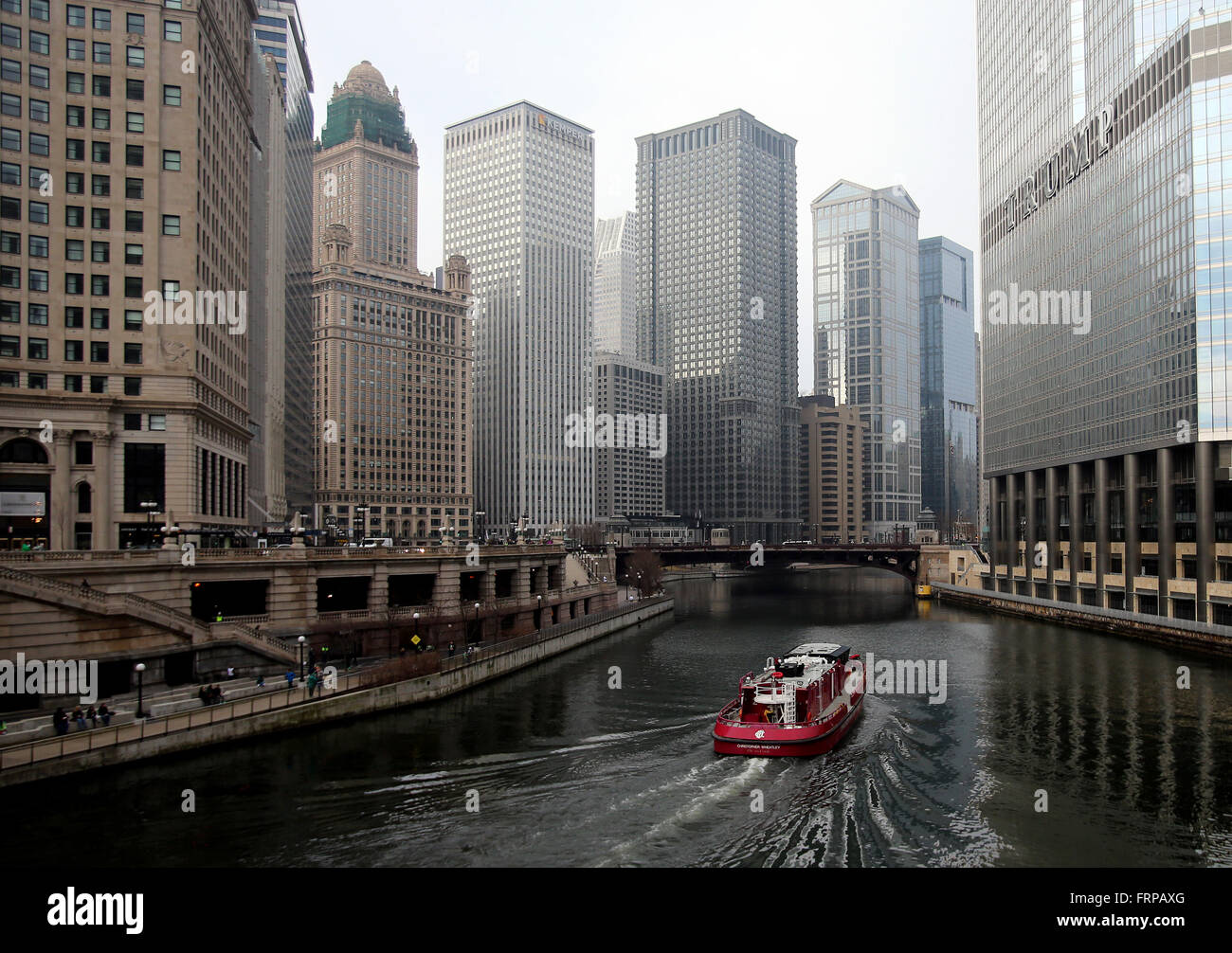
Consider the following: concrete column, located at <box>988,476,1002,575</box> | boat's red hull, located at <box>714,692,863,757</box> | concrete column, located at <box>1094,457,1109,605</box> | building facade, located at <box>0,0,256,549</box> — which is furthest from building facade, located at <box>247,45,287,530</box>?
concrete column, located at <box>988,476,1002,575</box>

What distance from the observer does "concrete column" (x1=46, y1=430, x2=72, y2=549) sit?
58281 mm

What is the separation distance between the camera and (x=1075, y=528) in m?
99.3

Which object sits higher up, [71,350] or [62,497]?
[71,350]

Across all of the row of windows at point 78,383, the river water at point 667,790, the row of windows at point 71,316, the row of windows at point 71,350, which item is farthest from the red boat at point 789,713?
the row of windows at point 71,316

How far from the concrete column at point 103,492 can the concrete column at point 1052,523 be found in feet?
314

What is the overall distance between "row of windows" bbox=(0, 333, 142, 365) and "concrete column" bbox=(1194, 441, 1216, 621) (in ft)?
274

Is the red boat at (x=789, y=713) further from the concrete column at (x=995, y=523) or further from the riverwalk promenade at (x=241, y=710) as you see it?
the concrete column at (x=995, y=523)

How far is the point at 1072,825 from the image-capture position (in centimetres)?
3141

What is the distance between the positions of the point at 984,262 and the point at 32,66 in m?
121

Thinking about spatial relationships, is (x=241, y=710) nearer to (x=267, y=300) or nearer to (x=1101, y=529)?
(x=267, y=300)

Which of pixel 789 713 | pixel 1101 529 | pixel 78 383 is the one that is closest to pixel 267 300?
pixel 78 383

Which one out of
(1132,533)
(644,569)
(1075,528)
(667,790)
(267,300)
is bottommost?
(667,790)

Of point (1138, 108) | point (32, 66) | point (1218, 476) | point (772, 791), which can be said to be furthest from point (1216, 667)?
point (32, 66)

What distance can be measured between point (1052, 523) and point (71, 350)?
100727 millimetres
